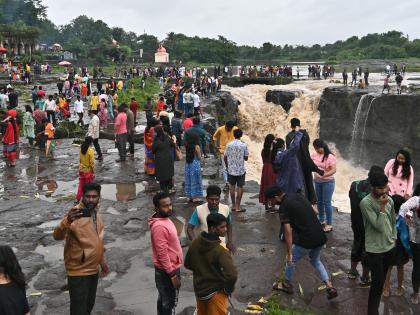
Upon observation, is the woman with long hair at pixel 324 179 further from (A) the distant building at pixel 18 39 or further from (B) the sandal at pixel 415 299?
(A) the distant building at pixel 18 39

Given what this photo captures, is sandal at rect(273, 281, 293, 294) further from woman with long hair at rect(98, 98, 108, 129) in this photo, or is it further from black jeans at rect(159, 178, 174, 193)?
woman with long hair at rect(98, 98, 108, 129)

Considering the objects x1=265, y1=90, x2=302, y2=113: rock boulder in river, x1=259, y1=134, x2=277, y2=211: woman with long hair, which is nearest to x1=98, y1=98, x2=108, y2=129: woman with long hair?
x1=259, y1=134, x2=277, y2=211: woman with long hair

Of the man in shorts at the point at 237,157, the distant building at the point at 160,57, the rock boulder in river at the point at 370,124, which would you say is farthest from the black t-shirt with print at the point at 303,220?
the distant building at the point at 160,57

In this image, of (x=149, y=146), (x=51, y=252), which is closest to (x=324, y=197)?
(x=51, y=252)

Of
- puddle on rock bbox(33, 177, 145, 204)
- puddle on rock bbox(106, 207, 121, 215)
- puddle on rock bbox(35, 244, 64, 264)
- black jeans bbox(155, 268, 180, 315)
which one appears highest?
black jeans bbox(155, 268, 180, 315)

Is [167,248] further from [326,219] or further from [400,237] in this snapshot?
[326,219]

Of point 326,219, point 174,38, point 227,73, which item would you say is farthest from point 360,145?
point 174,38

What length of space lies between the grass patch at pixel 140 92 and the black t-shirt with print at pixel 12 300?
21251 mm

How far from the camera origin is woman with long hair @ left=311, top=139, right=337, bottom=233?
7.04m

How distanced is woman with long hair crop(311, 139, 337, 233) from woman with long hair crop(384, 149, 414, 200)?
1037 millimetres

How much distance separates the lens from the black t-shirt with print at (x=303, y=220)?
4.95 metres

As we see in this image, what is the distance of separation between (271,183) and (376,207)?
365 cm

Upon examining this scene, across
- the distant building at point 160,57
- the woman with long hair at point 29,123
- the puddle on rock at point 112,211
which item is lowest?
the puddle on rock at point 112,211

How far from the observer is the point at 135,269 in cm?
633
